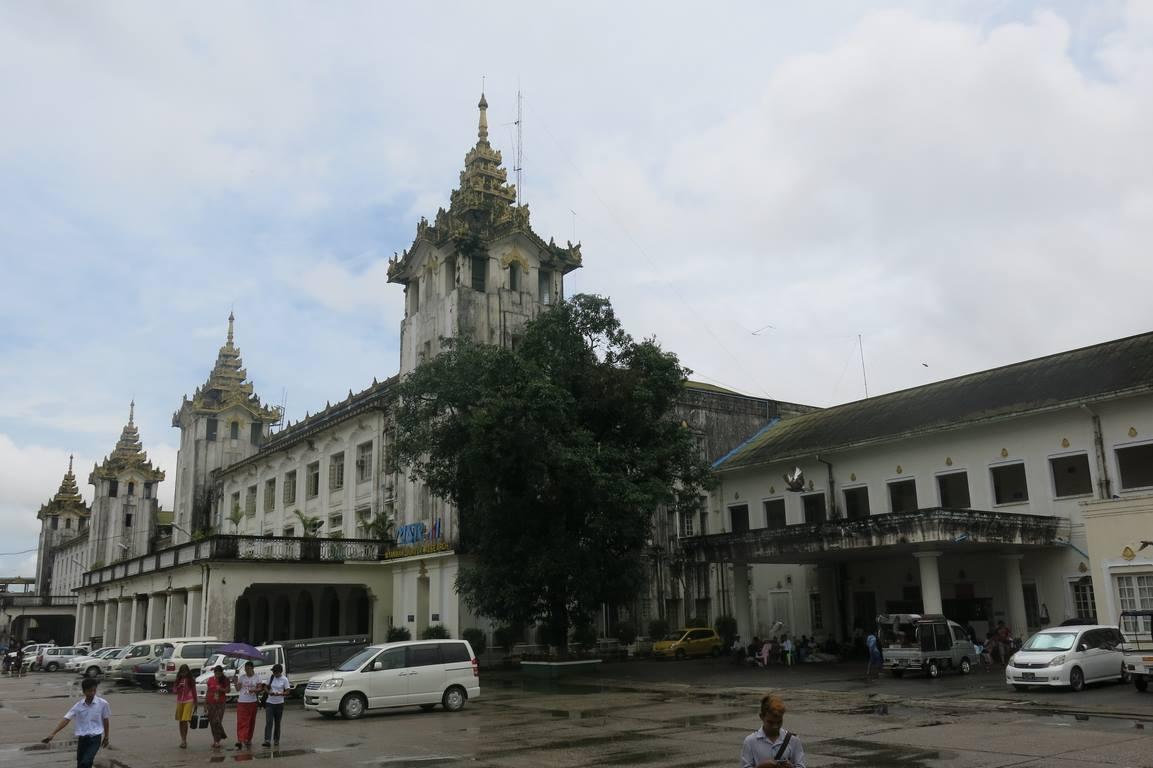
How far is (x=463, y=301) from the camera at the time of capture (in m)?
43.5

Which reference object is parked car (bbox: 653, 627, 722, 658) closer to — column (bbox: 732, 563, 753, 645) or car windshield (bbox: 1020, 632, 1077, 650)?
column (bbox: 732, 563, 753, 645)

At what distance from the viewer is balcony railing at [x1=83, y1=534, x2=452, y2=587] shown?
3919cm

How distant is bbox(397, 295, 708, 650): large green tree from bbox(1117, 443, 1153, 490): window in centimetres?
1284

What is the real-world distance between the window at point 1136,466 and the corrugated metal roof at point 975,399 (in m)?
1.86

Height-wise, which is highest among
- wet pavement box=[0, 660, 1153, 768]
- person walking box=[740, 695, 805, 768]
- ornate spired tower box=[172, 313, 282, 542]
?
ornate spired tower box=[172, 313, 282, 542]

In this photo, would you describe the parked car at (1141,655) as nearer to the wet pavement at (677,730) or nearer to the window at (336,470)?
the wet pavement at (677,730)

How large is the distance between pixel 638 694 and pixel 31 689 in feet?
77.2

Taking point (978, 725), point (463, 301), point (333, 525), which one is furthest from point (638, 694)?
point (333, 525)

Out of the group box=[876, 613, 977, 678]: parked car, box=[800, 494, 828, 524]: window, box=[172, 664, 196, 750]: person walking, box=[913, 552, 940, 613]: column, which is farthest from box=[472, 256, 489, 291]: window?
box=[172, 664, 196, 750]: person walking

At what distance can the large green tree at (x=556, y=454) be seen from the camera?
29.5 metres

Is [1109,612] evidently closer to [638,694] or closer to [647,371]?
[638,694]

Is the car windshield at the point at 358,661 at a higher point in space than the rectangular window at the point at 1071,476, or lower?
lower

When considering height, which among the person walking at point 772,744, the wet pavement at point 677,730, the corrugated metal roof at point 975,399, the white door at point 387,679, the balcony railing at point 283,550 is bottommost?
the wet pavement at point 677,730

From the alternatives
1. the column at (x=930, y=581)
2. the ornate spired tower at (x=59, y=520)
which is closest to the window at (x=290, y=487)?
the column at (x=930, y=581)
